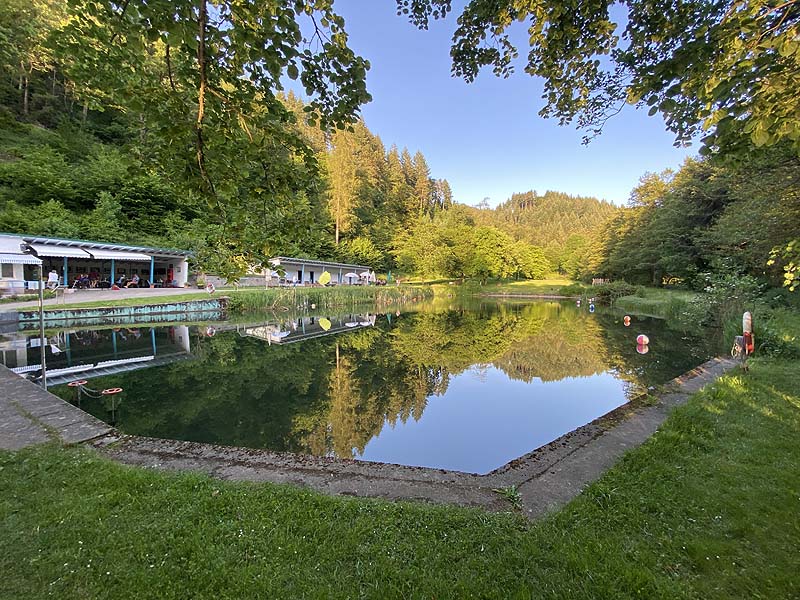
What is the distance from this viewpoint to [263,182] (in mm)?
2467

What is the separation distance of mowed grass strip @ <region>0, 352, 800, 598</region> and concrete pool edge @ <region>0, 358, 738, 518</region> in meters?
0.27

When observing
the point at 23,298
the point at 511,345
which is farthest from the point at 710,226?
the point at 23,298

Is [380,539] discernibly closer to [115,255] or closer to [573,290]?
[115,255]

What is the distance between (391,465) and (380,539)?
1.42 meters

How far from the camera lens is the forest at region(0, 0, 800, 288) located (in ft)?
7.29

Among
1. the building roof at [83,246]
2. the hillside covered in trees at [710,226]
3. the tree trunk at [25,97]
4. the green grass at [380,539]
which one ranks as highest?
the tree trunk at [25,97]

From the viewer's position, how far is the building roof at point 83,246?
18.7 metres

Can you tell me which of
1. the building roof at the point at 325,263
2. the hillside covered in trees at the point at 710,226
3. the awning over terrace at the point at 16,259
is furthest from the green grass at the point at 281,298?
the hillside covered in trees at the point at 710,226

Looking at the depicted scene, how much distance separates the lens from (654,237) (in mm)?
29625

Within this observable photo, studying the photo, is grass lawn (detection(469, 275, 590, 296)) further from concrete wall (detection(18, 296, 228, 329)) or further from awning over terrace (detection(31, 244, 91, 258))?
awning over terrace (detection(31, 244, 91, 258))

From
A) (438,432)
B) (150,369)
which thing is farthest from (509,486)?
(150,369)

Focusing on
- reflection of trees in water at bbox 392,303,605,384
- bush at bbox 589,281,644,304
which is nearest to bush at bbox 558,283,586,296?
bush at bbox 589,281,644,304

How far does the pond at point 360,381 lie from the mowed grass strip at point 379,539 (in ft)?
7.84

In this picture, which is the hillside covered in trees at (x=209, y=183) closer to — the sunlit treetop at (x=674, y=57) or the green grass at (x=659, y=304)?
the sunlit treetop at (x=674, y=57)
